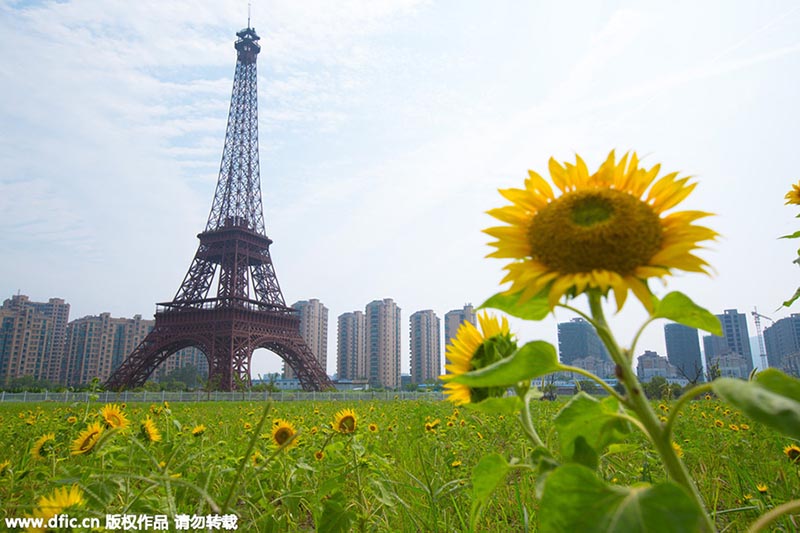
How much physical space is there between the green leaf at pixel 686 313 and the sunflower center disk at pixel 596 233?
76 millimetres

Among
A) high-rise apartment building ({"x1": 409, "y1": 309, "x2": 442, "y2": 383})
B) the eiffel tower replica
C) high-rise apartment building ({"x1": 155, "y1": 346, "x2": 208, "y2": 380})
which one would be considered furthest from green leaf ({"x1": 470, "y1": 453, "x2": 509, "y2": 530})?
high-rise apartment building ({"x1": 155, "y1": 346, "x2": 208, "y2": 380})

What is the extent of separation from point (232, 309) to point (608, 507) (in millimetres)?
30479

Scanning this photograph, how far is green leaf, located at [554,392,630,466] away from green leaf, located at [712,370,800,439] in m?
0.22

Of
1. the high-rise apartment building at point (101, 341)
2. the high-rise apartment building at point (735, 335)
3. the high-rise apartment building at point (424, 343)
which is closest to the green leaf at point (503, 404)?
the high-rise apartment building at point (735, 335)

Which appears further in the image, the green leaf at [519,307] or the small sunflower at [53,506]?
the small sunflower at [53,506]

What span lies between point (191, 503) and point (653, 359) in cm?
5086

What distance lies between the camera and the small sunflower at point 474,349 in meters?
0.97

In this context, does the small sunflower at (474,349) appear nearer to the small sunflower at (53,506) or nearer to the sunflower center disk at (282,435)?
the small sunflower at (53,506)

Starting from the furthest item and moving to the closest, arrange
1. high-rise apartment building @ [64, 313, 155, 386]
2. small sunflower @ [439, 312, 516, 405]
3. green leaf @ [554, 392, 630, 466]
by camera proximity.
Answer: high-rise apartment building @ [64, 313, 155, 386] < small sunflower @ [439, 312, 516, 405] < green leaf @ [554, 392, 630, 466]

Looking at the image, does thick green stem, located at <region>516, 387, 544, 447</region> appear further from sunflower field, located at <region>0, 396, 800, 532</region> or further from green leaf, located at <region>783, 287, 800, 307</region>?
green leaf, located at <region>783, 287, 800, 307</region>

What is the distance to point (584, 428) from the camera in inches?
32.7

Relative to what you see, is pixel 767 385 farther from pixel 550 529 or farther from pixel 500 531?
pixel 500 531

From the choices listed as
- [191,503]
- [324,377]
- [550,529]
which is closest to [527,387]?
[550,529]

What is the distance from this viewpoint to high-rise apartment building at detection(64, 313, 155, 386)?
274 feet
